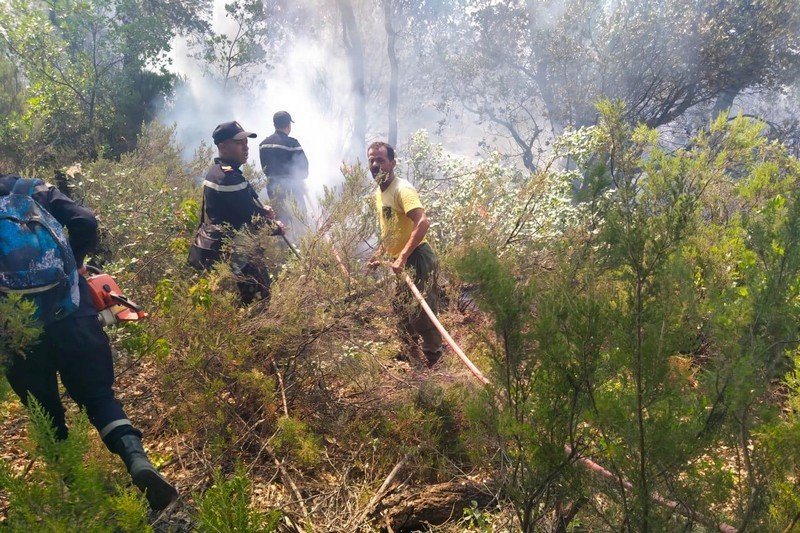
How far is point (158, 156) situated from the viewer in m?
7.41

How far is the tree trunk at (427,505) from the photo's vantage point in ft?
8.37

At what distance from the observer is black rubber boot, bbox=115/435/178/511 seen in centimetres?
224

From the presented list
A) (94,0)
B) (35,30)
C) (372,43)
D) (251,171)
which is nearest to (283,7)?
(372,43)

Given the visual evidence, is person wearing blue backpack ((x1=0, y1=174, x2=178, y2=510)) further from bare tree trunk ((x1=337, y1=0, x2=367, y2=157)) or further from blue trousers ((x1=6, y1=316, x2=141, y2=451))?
bare tree trunk ((x1=337, y1=0, x2=367, y2=157))

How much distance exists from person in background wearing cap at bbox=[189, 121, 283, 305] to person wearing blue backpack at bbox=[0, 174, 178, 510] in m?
1.35

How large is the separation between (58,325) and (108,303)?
27 centimetres

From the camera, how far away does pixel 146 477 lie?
88.0 inches

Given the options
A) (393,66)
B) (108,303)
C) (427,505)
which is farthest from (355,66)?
(427,505)

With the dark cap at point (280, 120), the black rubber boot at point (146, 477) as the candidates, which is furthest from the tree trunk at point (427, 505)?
the dark cap at point (280, 120)

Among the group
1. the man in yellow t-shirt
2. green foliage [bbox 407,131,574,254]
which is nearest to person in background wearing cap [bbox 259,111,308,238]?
green foliage [bbox 407,131,574,254]

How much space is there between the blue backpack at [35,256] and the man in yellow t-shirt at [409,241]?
76.6 inches

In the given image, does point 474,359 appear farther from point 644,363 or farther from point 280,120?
point 280,120

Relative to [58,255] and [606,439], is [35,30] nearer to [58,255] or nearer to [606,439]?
[58,255]

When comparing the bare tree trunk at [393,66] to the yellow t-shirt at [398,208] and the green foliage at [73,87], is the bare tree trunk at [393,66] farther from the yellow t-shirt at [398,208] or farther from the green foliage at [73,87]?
the yellow t-shirt at [398,208]
